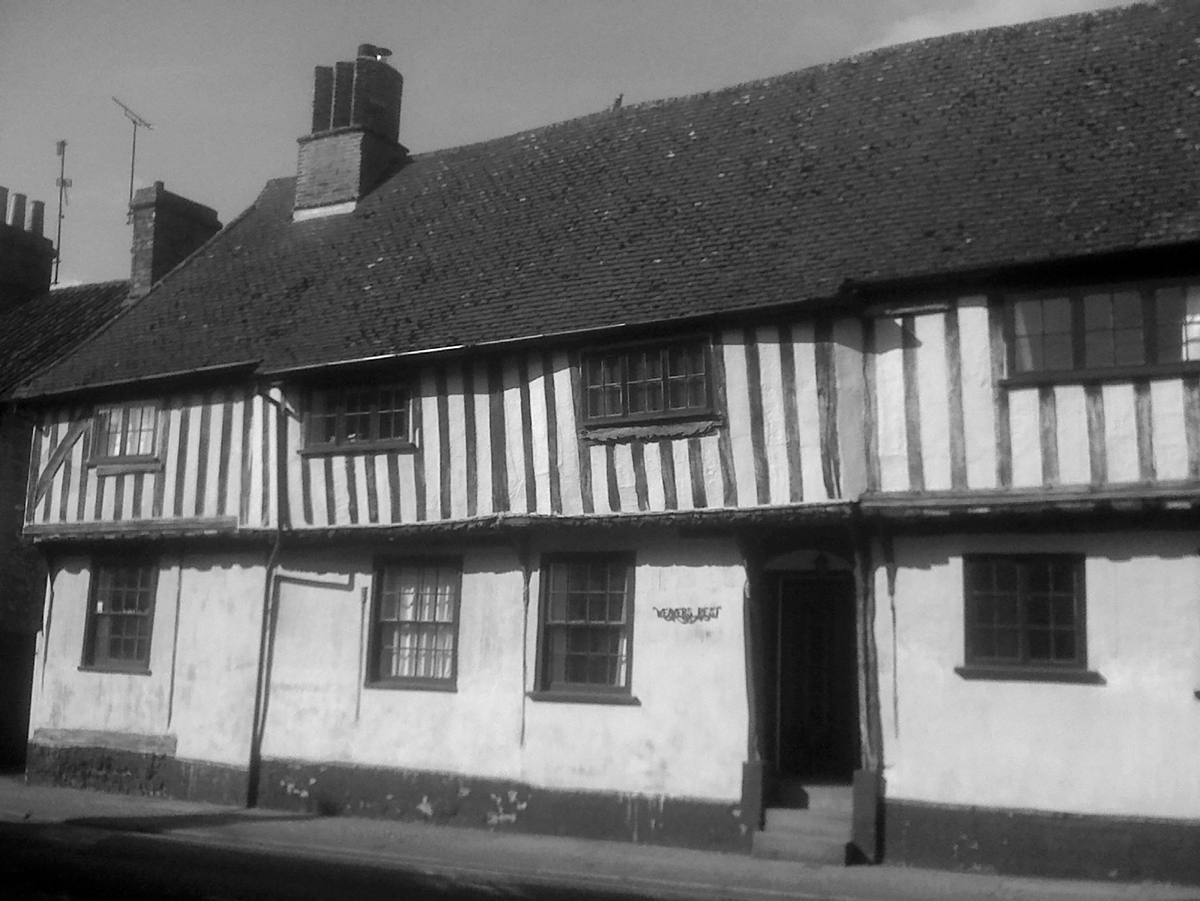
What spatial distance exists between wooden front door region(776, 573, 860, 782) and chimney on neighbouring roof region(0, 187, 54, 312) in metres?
18.2

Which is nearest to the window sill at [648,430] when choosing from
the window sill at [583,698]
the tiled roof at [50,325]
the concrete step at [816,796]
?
the window sill at [583,698]

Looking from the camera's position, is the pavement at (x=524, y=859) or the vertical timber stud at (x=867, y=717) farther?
the vertical timber stud at (x=867, y=717)

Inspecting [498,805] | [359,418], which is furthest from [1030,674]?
[359,418]

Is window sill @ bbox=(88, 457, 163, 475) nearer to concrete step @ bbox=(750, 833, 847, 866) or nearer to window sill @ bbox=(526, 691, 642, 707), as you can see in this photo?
window sill @ bbox=(526, 691, 642, 707)

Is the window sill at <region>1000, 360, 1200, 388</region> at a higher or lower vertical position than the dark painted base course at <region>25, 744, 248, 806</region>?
higher

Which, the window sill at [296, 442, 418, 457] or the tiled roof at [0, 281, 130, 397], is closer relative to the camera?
the window sill at [296, 442, 418, 457]

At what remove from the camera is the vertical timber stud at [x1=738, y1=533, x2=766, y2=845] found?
11.9 m

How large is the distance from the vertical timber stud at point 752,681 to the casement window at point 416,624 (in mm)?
3503

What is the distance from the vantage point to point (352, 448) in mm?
14656

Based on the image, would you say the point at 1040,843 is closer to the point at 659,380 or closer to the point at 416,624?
the point at 659,380

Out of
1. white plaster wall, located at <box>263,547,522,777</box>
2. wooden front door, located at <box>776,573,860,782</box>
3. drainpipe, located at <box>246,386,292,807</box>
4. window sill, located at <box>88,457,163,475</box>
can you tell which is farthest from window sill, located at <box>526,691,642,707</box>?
window sill, located at <box>88,457,163,475</box>

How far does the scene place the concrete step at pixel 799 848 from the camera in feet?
36.9

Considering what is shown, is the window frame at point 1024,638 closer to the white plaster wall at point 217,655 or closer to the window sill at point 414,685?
the window sill at point 414,685

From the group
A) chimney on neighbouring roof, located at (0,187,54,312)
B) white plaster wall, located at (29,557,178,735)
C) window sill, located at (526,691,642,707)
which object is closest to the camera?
window sill, located at (526,691,642,707)
